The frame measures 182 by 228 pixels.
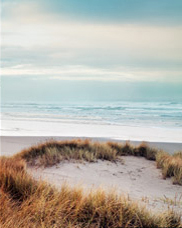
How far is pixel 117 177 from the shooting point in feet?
23.5

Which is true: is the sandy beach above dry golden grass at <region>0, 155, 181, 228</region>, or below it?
below

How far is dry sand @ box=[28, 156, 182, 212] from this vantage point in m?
6.04

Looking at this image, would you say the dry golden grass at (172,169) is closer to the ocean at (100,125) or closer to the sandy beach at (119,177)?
the sandy beach at (119,177)

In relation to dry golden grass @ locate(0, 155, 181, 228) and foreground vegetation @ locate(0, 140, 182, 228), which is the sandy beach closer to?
foreground vegetation @ locate(0, 140, 182, 228)

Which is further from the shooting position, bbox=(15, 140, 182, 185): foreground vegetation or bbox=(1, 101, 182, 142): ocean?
bbox=(1, 101, 182, 142): ocean

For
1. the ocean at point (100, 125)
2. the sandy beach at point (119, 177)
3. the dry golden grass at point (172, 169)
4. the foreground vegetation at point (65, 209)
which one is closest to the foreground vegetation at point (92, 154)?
the dry golden grass at point (172, 169)

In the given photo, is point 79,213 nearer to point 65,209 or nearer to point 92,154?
point 65,209

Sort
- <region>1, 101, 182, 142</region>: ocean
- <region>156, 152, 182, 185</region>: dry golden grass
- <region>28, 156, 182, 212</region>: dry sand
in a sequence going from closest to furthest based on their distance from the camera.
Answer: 1. <region>28, 156, 182, 212</region>: dry sand
2. <region>156, 152, 182, 185</region>: dry golden grass
3. <region>1, 101, 182, 142</region>: ocean

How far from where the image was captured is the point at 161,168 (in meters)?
8.06

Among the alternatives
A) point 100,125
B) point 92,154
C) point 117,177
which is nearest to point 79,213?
point 117,177

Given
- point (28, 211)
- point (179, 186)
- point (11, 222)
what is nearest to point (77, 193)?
point (28, 211)

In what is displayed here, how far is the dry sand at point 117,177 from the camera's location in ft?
19.8

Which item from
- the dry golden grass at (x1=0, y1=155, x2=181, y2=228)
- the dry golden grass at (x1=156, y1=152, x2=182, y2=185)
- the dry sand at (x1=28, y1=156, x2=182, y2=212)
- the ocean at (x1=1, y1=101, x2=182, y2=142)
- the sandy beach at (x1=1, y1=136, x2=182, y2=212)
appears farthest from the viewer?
the ocean at (x1=1, y1=101, x2=182, y2=142)

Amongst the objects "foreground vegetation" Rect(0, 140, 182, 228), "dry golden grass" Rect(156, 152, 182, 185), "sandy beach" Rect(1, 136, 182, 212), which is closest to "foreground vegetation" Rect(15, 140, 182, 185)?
"dry golden grass" Rect(156, 152, 182, 185)
